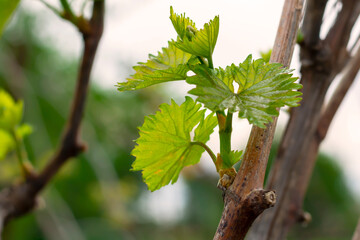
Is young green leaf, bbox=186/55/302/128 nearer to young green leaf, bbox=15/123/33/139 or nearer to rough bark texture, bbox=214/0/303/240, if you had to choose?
rough bark texture, bbox=214/0/303/240

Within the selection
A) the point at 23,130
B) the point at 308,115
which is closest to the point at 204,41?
the point at 308,115

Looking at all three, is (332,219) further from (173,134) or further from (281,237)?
(173,134)

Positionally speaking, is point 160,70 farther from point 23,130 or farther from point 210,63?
point 23,130

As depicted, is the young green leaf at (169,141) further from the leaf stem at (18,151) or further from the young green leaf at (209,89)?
the leaf stem at (18,151)

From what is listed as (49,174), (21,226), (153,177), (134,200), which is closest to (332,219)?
(134,200)

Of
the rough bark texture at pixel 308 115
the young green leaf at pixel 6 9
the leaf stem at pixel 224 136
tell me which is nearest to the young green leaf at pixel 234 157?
the leaf stem at pixel 224 136

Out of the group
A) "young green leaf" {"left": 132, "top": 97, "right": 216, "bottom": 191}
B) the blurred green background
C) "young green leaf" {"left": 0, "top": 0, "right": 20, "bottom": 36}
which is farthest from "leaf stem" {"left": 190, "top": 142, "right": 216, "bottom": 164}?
the blurred green background
